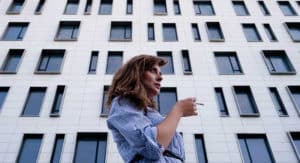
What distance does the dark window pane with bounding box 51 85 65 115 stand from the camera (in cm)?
1383

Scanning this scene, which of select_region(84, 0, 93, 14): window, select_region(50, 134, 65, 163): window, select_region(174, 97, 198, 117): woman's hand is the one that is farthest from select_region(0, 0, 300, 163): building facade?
select_region(174, 97, 198, 117): woman's hand

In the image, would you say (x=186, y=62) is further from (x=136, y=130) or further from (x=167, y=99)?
(x=136, y=130)

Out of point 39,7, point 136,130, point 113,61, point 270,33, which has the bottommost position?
point 136,130

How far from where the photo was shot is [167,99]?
14680mm

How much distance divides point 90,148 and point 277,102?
944 cm

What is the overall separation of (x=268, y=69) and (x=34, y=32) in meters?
13.7

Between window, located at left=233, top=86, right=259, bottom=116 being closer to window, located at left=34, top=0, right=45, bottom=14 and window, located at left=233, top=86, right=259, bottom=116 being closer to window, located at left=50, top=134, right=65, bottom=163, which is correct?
window, located at left=50, top=134, right=65, bottom=163

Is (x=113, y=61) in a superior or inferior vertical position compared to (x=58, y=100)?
superior

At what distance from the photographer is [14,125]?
12.9m

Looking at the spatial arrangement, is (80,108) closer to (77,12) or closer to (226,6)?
(77,12)

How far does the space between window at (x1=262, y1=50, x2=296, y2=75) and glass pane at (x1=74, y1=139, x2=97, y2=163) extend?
1007 cm

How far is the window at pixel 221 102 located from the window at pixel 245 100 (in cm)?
62

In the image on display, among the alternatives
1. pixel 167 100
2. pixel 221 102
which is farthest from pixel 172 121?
pixel 221 102

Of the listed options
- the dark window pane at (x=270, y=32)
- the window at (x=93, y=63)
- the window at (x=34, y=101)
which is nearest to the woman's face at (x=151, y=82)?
the window at (x=34, y=101)
